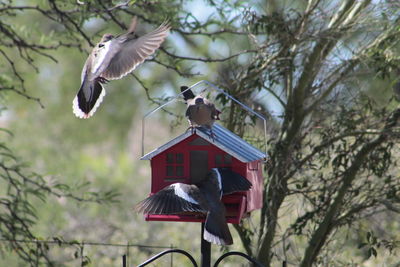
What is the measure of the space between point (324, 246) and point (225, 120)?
4.26 ft

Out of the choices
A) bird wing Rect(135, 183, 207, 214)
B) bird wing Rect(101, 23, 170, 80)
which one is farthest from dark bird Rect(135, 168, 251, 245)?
bird wing Rect(101, 23, 170, 80)

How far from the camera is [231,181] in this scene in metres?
3.56

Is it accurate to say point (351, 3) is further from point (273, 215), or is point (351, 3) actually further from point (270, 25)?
point (273, 215)

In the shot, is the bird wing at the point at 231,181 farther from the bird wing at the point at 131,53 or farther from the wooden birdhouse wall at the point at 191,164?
the bird wing at the point at 131,53

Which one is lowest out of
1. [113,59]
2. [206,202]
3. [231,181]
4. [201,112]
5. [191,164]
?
[206,202]

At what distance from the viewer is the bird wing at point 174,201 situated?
3.43 meters

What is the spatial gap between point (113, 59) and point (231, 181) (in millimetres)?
907

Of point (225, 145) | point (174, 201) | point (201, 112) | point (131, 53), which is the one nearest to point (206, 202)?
point (174, 201)

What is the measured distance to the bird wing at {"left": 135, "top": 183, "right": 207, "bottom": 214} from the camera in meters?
3.43

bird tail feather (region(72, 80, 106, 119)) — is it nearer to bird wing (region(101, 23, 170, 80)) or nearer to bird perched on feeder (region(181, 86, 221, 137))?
bird wing (region(101, 23, 170, 80))

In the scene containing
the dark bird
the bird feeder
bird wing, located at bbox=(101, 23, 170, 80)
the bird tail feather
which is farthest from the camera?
the bird tail feather

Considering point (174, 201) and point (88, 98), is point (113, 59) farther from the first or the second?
point (174, 201)

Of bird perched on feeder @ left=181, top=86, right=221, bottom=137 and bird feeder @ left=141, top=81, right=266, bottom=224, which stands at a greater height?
bird perched on feeder @ left=181, top=86, right=221, bottom=137

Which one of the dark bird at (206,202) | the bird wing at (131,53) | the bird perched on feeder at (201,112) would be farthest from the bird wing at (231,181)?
the bird wing at (131,53)
